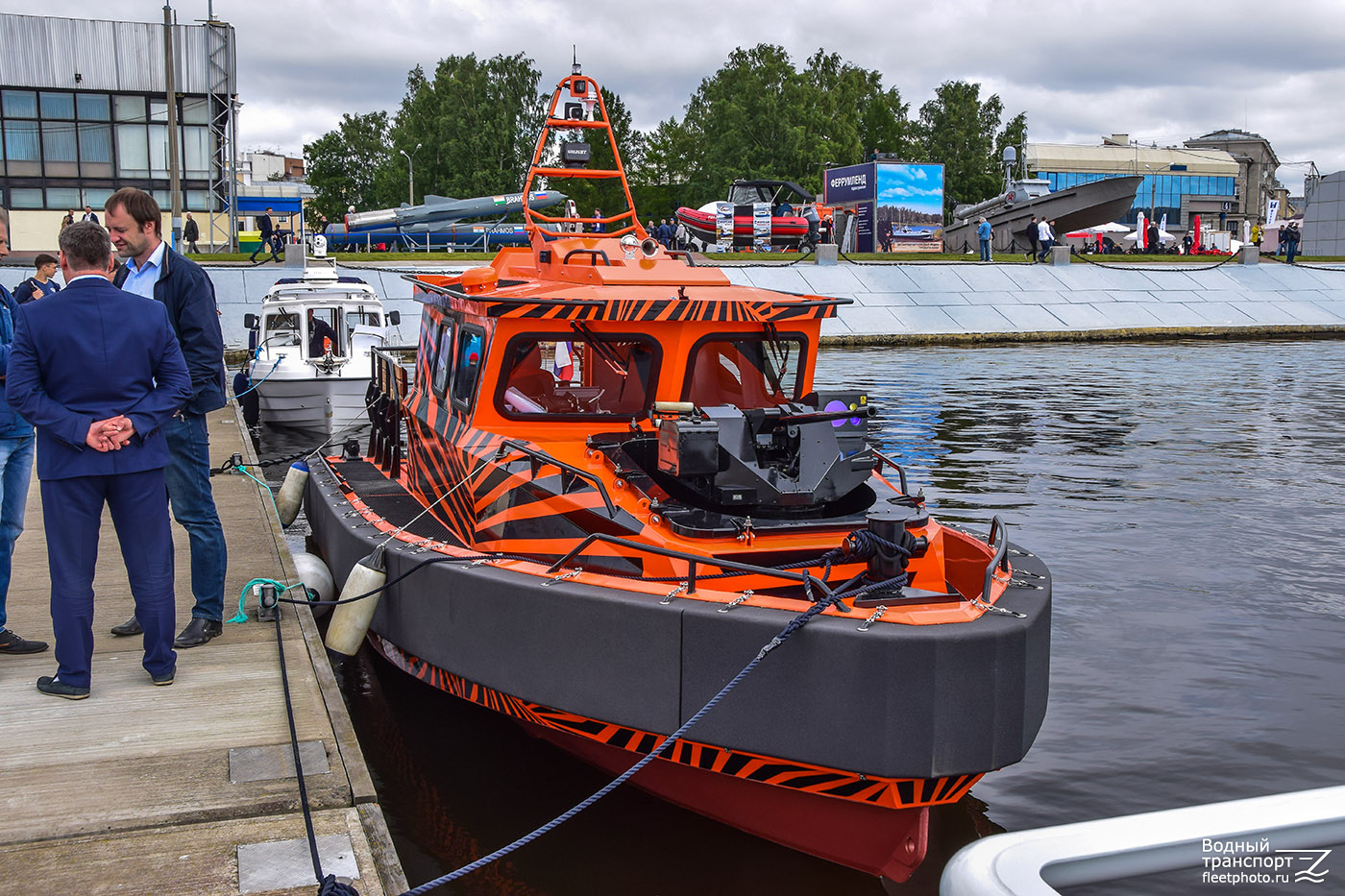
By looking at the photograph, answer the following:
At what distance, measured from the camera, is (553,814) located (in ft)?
18.6

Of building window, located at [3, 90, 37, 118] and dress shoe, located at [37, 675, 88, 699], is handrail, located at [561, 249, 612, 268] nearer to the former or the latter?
dress shoe, located at [37, 675, 88, 699]

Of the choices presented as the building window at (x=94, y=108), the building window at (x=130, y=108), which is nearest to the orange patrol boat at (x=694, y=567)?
the building window at (x=130, y=108)

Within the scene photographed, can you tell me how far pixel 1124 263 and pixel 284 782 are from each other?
3880cm

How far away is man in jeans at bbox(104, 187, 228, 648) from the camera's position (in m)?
5.43

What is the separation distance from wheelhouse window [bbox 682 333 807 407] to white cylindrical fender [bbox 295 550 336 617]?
283 centimetres

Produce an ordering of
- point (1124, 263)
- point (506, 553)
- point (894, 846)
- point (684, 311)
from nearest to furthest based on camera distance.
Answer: point (894, 846) → point (506, 553) → point (684, 311) → point (1124, 263)

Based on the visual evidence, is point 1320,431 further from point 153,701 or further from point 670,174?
point 670,174

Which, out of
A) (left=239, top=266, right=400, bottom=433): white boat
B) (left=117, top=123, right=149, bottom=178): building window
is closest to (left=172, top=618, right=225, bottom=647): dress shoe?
(left=239, top=266, right=400, bottom=433): white boat

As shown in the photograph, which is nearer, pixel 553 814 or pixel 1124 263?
pixel 553 814

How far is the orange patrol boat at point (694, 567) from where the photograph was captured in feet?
14.6

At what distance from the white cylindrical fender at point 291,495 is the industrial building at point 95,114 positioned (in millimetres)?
35157

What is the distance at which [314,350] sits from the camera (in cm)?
1786

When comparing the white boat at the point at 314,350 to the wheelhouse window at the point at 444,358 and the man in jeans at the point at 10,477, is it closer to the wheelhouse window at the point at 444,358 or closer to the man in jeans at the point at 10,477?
the wheelhouse window at the point at 444,358

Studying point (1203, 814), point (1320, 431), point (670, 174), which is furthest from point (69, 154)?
point (1203, 814)
